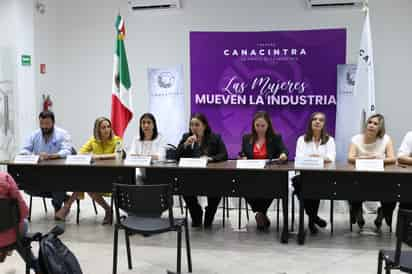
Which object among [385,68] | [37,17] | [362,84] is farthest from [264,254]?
[37,17]

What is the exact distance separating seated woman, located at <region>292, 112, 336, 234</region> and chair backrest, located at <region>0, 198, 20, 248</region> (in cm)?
247

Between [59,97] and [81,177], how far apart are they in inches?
120

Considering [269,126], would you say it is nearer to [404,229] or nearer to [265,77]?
→ [265,77]

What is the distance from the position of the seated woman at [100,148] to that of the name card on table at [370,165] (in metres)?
2.34

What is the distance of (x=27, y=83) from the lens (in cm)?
648

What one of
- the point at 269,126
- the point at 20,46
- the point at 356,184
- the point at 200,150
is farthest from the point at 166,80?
the point at 356,184

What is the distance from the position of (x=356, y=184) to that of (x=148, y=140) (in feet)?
6.75

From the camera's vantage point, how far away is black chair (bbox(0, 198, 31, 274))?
2.74 m

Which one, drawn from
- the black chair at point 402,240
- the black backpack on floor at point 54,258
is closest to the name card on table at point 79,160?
the black backpack on floor at point 54,258

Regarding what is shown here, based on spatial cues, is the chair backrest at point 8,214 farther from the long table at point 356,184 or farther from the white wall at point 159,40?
the white wall at point 159,40

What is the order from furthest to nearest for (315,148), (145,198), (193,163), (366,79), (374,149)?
(366,79), (315,148), (374,149), (193,163), (145,198)

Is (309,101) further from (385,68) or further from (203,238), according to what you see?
(203,238)

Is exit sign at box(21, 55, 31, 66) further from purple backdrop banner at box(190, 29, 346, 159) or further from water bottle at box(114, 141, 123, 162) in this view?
water bottle at box(114, 141, 123, 162)

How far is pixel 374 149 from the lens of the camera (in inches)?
172
